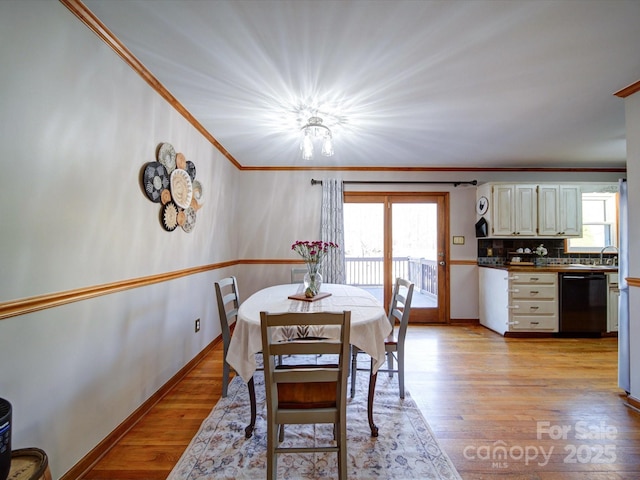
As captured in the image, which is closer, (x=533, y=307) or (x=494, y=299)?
(x=533, y=307)

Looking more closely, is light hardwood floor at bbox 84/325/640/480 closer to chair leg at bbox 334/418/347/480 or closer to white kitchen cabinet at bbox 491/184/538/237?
chair leg at bbox 334/418/347/480

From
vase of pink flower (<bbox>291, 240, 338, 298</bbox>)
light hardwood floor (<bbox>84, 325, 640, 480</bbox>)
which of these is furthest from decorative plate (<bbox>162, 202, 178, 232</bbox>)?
light hardwood floor (<bbox>84, 325, 640, 480</bbox>)

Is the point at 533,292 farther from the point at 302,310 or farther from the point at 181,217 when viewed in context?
the point at 181,217

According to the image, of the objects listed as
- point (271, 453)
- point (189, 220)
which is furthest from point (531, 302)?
point (189, 220)

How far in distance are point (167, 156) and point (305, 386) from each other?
2.01 metres

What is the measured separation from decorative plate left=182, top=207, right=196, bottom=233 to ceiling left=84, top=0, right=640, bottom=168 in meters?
0.90

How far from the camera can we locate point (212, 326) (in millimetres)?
3354

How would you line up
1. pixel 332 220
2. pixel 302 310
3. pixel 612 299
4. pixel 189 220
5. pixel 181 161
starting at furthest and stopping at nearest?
1. pixel 332 220
2. pixel 612 299
3. pixel 189 220
4. pixel 181 161
5. pixel 302 310

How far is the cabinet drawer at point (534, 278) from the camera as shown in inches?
143

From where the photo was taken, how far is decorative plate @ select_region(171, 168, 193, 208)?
→ 237 cm

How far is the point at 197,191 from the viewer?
2846 mm

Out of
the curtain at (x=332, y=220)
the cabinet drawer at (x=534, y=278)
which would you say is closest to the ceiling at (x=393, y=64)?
the curtain at (x=332, y=220)

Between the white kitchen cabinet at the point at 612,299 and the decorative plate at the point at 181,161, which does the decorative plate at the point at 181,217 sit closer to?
the decorative plate at the point at 181,161

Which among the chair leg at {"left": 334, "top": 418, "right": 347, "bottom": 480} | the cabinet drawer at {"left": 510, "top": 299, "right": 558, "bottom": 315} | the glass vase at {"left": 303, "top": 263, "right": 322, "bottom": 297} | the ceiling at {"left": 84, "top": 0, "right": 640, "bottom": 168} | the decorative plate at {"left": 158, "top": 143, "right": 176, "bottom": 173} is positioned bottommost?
the chair leg at {"left": 334, "top": 418, "right": 347, "bottom": 480}
